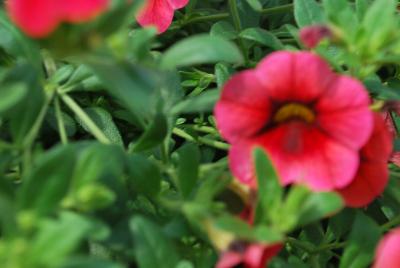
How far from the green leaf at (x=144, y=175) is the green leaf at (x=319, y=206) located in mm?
163

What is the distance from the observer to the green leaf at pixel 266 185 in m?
0.74

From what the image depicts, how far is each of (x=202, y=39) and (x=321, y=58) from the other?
0.52ft

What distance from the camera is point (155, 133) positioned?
0.86 m

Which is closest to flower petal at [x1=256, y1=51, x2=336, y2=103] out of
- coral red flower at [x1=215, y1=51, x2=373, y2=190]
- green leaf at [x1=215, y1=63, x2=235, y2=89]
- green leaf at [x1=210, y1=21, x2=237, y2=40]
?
coral red flower at [x1=215, y1=51, x2=373, y2=190]

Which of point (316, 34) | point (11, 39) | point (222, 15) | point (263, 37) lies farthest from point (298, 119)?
point (222, 15)

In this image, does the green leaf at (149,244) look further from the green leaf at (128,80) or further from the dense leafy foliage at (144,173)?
the green leaf at (128,80)

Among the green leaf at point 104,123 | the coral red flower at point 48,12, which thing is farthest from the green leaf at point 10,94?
the green leaf at point 104,123

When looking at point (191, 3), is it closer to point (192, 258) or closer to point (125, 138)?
point (125, 138)

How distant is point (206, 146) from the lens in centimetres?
112

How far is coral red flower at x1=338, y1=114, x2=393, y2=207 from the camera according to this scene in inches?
32.7

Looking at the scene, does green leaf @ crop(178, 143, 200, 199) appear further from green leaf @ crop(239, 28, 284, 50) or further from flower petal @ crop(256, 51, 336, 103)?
green leaf @ crop(239, 28, 284, 50)

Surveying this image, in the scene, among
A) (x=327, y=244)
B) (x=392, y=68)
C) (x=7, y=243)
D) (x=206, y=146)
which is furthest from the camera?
(x=392, y=68)

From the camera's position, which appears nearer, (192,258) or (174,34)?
(192,258)

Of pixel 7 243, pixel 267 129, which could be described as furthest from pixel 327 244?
pixel 7 243
